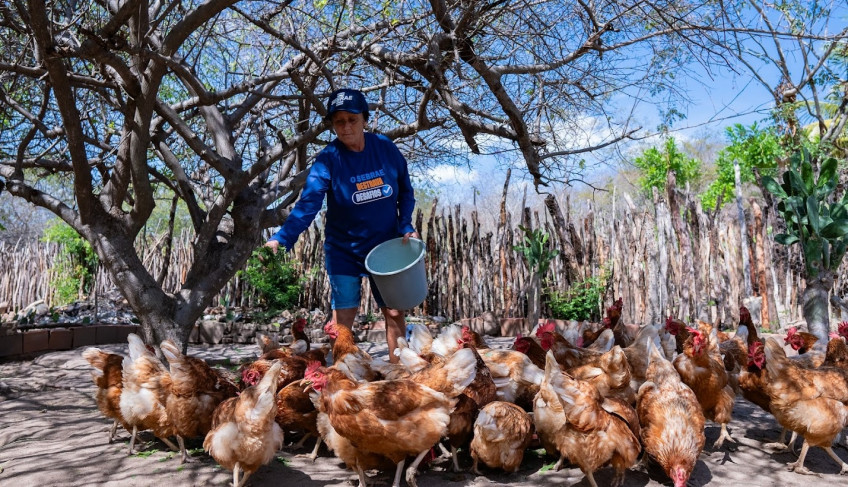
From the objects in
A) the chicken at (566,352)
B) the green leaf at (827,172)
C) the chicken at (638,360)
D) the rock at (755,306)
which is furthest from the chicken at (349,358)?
the rock at (755,306)

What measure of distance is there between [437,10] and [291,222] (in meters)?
1.85

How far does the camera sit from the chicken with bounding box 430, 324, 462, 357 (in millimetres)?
4363

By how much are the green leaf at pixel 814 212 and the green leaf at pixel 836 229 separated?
0.21 ft

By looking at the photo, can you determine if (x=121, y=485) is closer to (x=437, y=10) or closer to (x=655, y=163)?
(x=437, y=10)

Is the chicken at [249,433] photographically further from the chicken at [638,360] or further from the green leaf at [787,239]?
the green leaf at [787,239]

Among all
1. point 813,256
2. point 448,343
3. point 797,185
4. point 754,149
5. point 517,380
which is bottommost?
point 517,380

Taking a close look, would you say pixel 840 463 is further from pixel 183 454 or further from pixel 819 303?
pixel 183 454

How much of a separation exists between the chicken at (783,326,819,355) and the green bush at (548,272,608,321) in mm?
3912

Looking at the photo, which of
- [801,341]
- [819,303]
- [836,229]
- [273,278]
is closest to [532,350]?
[801,341]

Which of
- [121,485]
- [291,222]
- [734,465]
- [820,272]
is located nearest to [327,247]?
[291,222]

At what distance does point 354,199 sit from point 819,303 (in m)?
4.37

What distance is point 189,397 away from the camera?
3674mm

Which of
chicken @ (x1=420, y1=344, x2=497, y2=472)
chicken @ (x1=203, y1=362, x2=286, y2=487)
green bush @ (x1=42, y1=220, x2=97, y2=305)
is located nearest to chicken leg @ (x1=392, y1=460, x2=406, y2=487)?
chicken @ (x1=420, y1=344, x2=497, y2=472)

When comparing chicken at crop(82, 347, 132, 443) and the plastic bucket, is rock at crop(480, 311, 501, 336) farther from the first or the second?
chicken at crop(82, 347, 132, 443)
